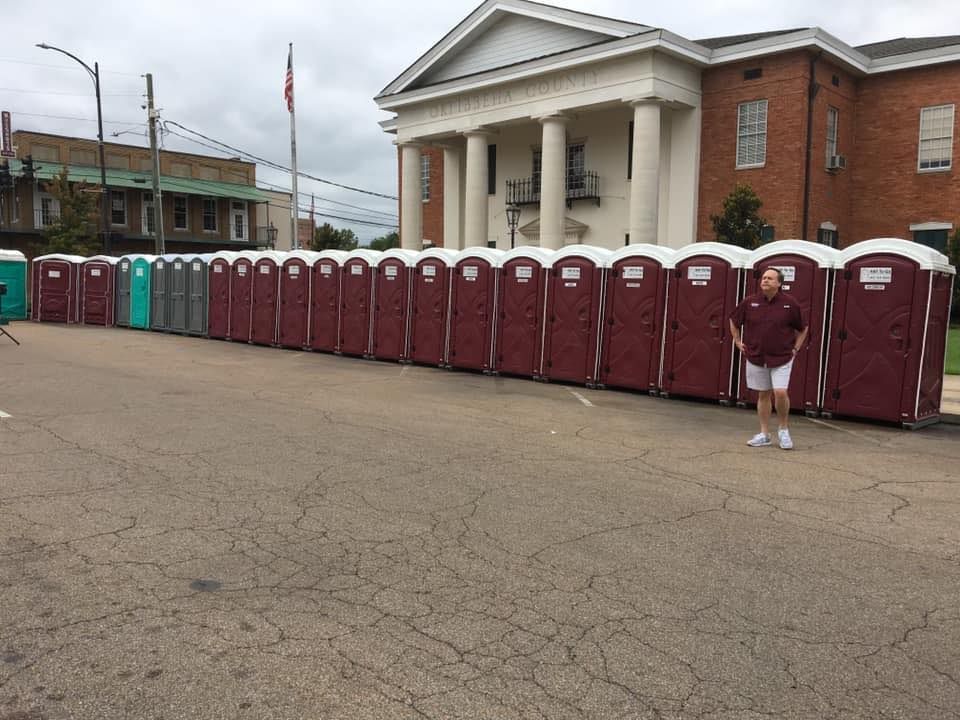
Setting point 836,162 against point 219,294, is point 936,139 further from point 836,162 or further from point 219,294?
point 219,294

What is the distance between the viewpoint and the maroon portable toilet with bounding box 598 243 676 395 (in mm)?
12500

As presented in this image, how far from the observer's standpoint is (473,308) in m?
15.0

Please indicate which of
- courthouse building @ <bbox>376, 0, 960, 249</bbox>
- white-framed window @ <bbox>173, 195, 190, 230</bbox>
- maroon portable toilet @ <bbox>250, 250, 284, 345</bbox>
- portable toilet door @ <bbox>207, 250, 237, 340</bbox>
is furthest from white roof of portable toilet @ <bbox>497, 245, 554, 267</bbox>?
white-framed window @ <bbox>173, 195, 190, 230</bbox>

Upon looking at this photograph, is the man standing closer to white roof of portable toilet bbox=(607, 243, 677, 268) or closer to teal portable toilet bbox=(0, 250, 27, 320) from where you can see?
white roof of portable toilet bbox=(607, 243, 677, 268)

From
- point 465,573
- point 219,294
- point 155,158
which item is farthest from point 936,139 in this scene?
point 155,158

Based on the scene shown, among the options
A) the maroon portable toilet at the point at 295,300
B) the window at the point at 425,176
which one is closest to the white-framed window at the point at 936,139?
the maroon portable toilet at the point at 295,300

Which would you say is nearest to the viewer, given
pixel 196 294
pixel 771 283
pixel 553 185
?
pixel 771 283

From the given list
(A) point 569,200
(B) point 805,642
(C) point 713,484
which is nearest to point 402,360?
(C) point 713,484

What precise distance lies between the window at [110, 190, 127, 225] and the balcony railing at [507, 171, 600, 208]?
29.4 m

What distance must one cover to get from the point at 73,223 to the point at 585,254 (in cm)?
3668

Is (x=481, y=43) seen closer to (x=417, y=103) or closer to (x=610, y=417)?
(x=417, y=103)

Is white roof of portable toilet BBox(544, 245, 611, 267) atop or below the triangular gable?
below

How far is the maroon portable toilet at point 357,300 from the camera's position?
17.0 meters

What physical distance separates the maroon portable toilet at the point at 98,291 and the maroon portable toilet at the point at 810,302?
71.9 feet
